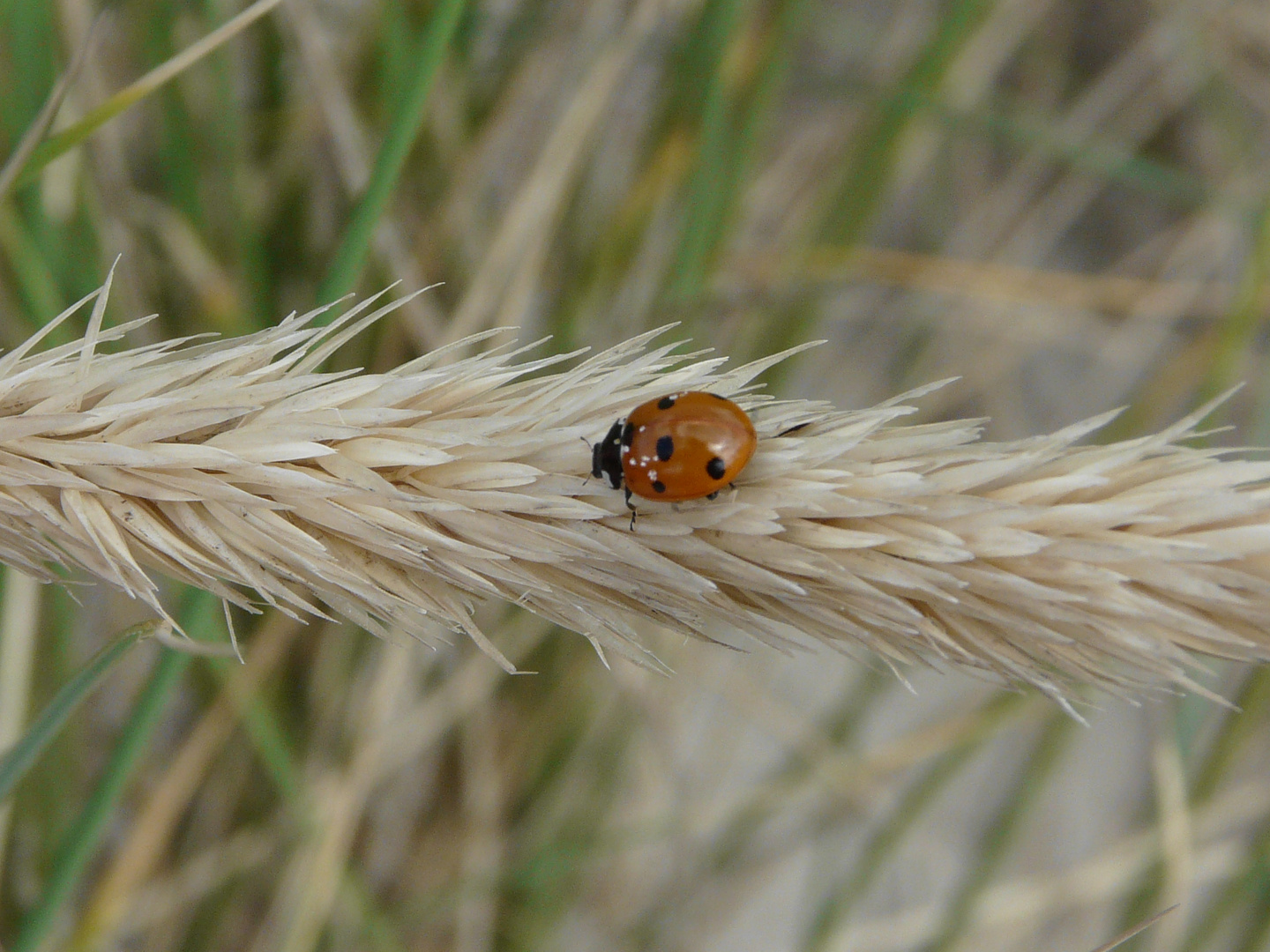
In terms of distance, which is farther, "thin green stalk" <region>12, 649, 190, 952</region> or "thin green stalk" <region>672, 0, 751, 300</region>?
"thin green stalk" <region>672, 0, 751, 300</region>

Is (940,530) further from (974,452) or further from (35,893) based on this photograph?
(35,893)

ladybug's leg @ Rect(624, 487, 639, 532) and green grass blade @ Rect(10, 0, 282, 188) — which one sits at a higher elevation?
green grass blade @ Rect(10, 0, 282, 188)

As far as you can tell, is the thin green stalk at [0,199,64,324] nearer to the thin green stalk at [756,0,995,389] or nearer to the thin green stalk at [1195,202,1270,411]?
the thin green stalk at [756,0,995,389]

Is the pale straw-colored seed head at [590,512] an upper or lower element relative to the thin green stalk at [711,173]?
lower

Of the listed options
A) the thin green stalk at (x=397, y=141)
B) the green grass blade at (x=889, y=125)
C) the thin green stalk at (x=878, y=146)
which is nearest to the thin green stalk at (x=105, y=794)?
the thin green stalk at (x=397, y=141)

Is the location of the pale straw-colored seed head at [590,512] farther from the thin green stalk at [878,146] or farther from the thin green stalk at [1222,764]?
the thin green stalk at [1222,764]

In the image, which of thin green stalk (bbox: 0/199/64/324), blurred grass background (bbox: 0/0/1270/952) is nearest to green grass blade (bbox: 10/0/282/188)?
blurred grass background (bbox: 0/0/1270/952)

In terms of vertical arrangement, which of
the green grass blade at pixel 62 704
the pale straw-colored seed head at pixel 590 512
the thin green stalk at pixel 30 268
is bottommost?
the green grass blade at pixel 62 704
